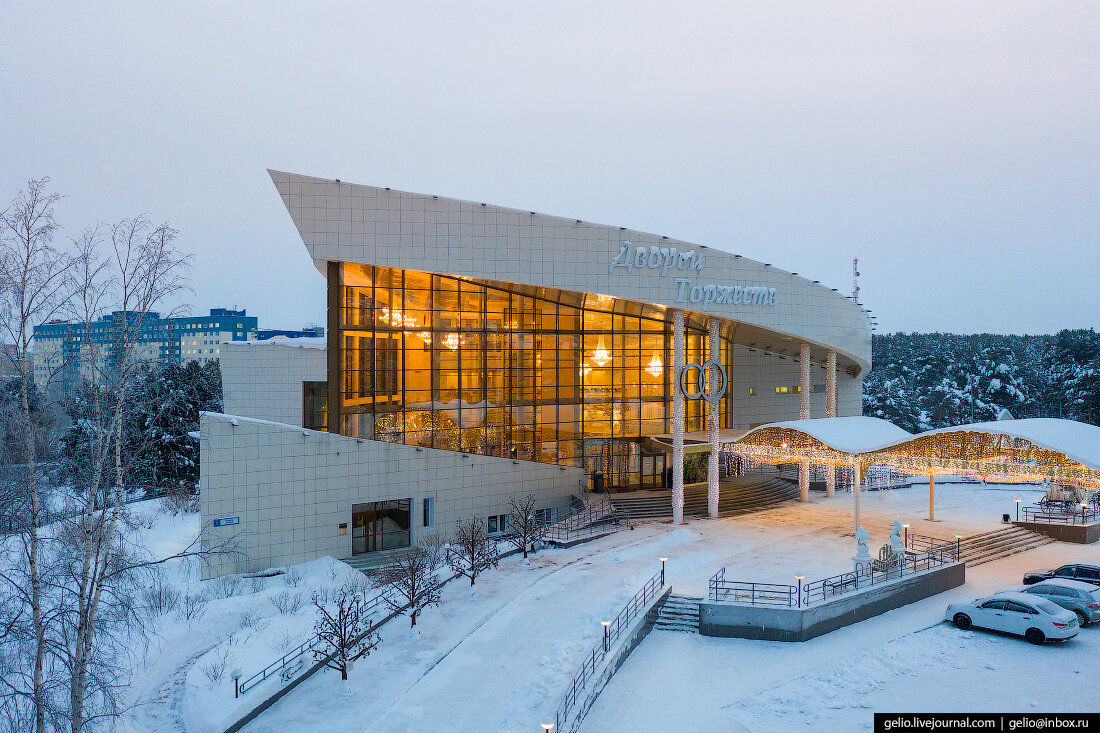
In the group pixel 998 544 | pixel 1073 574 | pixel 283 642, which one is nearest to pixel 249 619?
pixel 283 642

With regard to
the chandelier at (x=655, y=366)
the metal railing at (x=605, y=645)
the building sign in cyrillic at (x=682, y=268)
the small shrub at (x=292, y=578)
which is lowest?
the small shrub at (x=292, y=578)

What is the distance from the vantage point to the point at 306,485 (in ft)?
86.4

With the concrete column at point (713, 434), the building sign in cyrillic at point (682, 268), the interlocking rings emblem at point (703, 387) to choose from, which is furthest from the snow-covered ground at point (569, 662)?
the building sign in cyrillic at point (682, 268)

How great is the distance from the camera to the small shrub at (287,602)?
66.7 feet

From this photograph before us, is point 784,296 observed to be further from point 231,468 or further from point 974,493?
point 231,468

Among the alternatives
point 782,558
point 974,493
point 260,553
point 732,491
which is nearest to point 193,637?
point 260,553

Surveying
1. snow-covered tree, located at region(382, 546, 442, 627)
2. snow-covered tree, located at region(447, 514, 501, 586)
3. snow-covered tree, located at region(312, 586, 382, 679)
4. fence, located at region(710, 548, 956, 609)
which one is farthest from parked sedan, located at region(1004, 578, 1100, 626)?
snow-covered tree, located at region(312, 586, 382, 679)

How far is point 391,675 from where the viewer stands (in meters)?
16.3

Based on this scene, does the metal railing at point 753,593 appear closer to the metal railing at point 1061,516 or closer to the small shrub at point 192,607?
the small shrub at point 192,607

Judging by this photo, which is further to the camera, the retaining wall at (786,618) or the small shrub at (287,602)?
the small shrub at (287,602)

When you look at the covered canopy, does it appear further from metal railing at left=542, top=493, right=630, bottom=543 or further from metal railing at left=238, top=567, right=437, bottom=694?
metal railing at left=238, top=567, right=437, bottom=694

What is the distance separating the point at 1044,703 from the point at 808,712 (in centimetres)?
495

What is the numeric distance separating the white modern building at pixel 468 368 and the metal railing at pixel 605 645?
11730mm

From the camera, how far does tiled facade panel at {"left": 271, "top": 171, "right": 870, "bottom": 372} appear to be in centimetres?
2959
